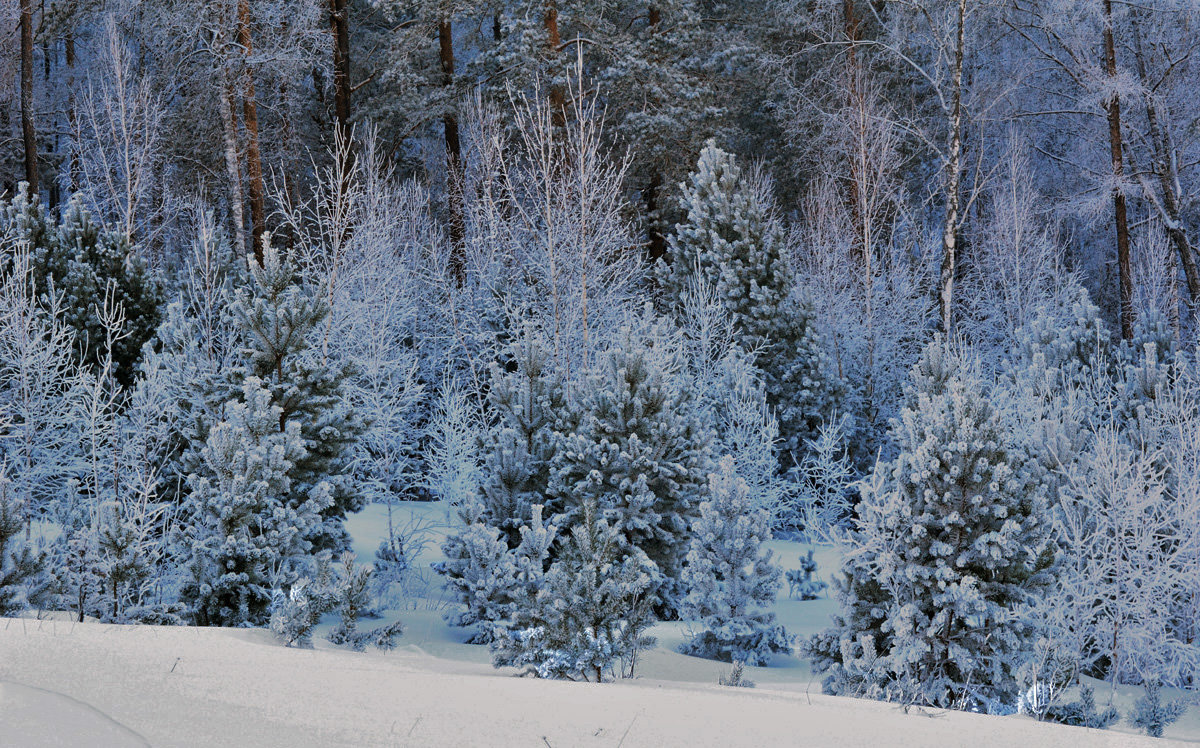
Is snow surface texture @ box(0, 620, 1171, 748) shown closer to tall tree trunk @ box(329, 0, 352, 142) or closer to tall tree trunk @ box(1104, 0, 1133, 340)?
tall tree trunk @ box(329, 0, 352, 142)

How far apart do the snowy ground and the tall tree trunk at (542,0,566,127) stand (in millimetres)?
16165

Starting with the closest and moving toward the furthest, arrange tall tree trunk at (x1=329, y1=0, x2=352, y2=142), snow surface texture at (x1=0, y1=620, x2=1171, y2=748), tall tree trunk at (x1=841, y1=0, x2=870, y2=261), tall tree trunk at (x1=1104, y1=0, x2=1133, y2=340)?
snow surface texture at (x1=0, y1=620, x2=1171, y2=748), tall tree trunk at (x1=1104, y1=0, x2=1133, y2=340), tall tree trunk at (x1=329, y1=0, x2=352, y2=142), tall tree trunk at (x1=841, y1=0, x2=870, y2=261)

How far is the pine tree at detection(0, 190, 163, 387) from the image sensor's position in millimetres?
13648

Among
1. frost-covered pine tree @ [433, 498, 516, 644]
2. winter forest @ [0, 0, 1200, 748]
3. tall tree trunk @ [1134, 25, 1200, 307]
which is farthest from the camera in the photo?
tall tree trunk @ [1134, 25, 1200, 307]

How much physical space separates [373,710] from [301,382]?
615 centimetres

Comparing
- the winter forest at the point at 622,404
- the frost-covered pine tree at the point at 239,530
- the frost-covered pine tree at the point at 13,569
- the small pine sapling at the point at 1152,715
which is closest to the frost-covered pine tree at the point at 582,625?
the winter forest at the point at 622,404

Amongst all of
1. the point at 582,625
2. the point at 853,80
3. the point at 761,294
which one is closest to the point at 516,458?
the point at 582,625

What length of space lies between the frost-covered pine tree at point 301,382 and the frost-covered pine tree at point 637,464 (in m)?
2.41

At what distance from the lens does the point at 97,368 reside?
13.2 metres

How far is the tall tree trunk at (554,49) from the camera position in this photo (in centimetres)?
2030

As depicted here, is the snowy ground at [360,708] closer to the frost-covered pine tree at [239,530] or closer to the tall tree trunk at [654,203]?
the frost-covered pine tree at [239,530]

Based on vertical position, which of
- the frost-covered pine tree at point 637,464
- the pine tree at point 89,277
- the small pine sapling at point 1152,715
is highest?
the pine tree at point 89,277

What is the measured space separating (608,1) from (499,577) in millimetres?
16714

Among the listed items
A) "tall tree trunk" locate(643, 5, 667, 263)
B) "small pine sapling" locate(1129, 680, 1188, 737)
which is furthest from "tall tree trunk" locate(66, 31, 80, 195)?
"small pine sapling" locate(1129, 680, 1188, 737)
